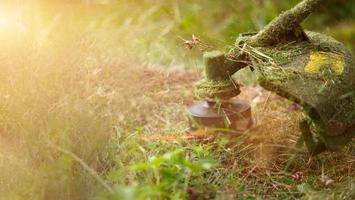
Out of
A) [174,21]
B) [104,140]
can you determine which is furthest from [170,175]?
[174,21]

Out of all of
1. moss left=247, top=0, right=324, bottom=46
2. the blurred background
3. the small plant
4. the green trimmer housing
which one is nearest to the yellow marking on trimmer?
the green trimmer housing

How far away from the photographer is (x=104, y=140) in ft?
7.96

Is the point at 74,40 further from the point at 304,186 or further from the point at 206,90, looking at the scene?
the point at 304,186

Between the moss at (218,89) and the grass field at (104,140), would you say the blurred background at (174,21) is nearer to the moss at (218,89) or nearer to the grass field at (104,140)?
the grass field at (104,140)

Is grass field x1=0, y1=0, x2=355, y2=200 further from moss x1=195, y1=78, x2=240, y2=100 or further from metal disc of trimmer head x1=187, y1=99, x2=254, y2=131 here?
moss x1=195, y1=78, x2=240, y2=100

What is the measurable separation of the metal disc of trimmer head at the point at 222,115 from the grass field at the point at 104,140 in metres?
0.06

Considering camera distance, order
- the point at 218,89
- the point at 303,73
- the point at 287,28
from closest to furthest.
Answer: the point at 303,73 < the point at 287,28 < the point at 218,89

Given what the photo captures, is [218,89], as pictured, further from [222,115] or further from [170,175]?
[170,175]

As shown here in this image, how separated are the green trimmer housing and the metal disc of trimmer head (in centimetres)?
6

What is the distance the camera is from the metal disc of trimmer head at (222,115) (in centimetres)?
251

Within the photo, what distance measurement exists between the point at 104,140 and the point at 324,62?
41.4 inches

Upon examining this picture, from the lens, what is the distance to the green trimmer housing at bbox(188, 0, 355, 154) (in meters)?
2.11

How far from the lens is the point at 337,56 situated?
7.57 ft

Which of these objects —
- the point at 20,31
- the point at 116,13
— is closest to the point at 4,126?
the point at 20,31
